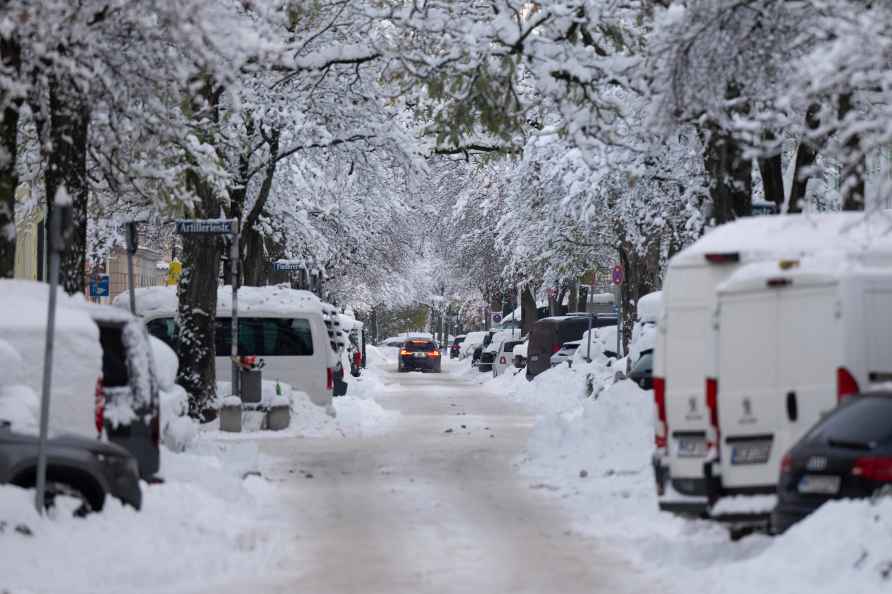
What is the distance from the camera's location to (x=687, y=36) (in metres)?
14.2

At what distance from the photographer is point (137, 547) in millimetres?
11766

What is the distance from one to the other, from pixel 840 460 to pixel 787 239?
2585 millimetres

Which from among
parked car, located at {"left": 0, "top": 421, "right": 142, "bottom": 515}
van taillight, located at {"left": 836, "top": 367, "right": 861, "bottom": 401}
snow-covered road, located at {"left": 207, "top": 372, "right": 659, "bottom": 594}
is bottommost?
snow-covered road, located at {"left": 207, "top": 372, "right": 659, "bottom": 594}

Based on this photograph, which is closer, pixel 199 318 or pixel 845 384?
pixel 845 384

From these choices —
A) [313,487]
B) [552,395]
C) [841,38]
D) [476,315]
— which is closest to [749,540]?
[841,38]

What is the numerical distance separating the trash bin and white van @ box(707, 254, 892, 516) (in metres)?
14.9

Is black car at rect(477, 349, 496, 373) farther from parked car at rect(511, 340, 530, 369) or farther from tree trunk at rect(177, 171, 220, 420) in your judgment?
tree trunk at rect(177, 171, 220, 420)

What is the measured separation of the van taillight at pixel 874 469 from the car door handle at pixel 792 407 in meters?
1.53

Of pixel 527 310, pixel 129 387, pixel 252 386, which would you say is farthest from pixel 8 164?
pixel 527 310

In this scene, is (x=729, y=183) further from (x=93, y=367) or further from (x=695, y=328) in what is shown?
(x=93, y=367)

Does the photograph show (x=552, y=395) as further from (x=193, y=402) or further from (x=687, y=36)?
(x=687, y=36)

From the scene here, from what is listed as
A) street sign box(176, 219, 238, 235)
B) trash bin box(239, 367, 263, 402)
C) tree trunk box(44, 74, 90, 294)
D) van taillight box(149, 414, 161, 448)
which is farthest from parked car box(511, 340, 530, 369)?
van taillight box(149, 414, 161, 448)

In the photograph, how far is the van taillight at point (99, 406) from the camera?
44.0 ft

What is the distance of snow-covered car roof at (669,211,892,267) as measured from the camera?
41.5ft
